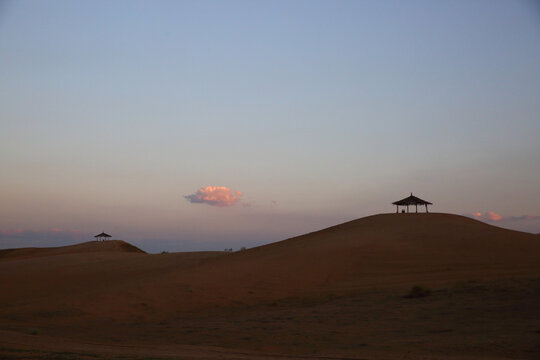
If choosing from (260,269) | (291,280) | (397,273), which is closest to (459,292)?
(397,273)

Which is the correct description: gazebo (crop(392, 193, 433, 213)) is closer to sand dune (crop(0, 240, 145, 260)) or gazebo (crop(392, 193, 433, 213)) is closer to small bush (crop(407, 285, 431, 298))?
small bush (crop(407, 285, 431, 298))

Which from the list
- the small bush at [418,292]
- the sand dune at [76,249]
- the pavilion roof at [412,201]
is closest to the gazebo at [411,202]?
the pavilion roof at [412,201]

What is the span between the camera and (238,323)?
13.1m

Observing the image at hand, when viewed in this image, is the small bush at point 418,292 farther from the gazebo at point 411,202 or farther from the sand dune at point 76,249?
the sand dune at point 76,249

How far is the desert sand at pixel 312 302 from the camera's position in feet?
31.0

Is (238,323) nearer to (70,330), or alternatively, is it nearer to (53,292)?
(70,330)

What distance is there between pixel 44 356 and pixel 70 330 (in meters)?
6.34

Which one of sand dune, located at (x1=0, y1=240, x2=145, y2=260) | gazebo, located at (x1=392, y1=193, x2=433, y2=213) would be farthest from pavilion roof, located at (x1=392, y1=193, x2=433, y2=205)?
sand dune, located at (x1=0, y1=240, x2=145, y2=260)

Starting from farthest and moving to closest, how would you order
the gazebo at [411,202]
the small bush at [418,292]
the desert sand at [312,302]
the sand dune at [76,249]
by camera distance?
the sand dune at [76,249] → the gazebo at [411,202] → the small bush at [418,292] → the desert sand at [312,302]

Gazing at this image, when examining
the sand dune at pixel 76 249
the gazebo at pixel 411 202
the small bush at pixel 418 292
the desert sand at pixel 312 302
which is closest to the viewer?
the desert sand at pixel 312 302

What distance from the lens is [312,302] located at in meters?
15.7

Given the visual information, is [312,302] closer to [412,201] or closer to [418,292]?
[418,292]

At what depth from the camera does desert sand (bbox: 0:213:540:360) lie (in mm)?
9438

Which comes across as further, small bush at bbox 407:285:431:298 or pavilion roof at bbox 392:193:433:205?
pavilion roof at bbox 392:193:433:205
